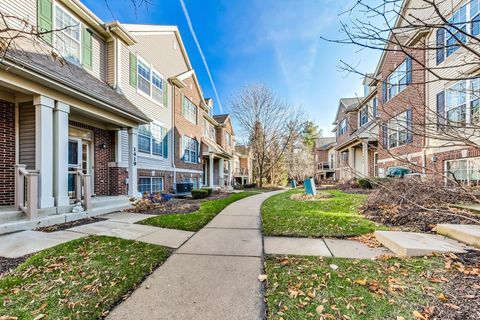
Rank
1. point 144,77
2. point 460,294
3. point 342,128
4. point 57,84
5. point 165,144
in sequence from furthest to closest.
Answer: point 342,128, point 165,144, point 144,77, point 57,84, point 460,294

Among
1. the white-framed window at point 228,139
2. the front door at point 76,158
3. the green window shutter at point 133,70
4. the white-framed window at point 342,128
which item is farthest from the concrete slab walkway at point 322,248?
the white-framed window at point 228,139

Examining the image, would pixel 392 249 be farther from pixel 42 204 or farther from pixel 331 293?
pixel 42 204

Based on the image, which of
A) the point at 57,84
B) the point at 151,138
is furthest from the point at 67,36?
the point at 151,138

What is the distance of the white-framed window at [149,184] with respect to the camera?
1191cm

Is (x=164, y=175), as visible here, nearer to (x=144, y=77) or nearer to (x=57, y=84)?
(x=144, y=77)

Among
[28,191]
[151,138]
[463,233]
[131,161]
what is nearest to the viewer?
[463,233]

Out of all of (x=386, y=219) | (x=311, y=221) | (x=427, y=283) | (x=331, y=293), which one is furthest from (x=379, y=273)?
(x=386, y=219)

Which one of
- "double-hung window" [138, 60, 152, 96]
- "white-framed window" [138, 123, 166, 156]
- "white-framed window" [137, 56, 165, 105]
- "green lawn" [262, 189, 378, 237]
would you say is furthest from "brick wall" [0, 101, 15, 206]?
"green lawn" [262, 189, 378, 237]

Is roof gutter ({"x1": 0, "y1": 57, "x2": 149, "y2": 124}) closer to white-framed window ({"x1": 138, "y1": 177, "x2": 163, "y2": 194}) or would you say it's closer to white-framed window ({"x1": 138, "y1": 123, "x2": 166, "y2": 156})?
white-framed window ({"x1": 138, "y1": 123, "x2": 166, "y2": 156})

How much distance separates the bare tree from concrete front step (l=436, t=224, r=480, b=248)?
24.3 meters

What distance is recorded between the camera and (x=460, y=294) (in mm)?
2582

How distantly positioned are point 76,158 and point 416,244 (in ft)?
32.8

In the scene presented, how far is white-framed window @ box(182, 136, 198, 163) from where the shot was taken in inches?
655

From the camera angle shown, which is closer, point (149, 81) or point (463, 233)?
point (463, 233)
